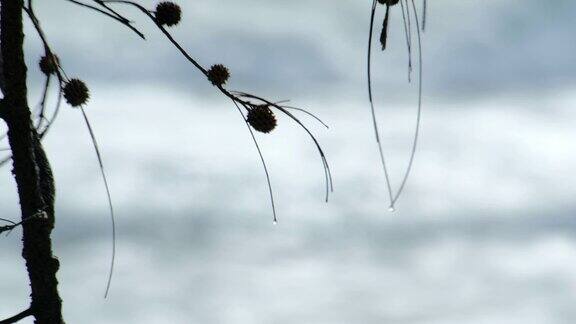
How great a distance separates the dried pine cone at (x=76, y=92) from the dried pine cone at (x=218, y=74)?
430mm

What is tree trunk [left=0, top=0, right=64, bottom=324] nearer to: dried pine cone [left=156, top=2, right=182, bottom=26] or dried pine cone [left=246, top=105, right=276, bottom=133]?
dried pine cone [left=156, top=2, right=182, bottom=26]

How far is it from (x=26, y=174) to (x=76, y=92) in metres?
0.38

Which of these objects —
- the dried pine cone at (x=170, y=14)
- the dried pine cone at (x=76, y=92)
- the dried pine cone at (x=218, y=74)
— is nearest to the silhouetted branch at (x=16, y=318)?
the dried pine cone at (x=76, y=92)

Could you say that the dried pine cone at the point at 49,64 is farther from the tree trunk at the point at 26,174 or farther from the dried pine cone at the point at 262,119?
the dried pine cone at the point at 262,119

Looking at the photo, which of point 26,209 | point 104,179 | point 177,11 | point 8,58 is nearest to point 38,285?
point 26,209

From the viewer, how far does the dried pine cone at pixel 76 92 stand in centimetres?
218

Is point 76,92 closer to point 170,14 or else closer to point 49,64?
point 49,64

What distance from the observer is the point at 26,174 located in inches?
75.1

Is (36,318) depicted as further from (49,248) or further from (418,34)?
(418,34)

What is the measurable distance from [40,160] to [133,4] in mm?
506

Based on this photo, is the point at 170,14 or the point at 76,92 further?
the point at 170,14

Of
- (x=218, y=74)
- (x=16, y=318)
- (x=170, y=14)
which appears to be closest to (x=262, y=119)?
(x=218, y=74)

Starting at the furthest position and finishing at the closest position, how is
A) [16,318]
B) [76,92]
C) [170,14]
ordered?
[170,14]
[76,92]
[16,318]

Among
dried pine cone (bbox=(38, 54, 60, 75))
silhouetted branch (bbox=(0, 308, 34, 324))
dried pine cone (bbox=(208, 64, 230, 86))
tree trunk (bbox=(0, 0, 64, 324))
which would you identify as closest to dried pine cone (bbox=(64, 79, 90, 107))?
dried pine cone (bbox=(38, 54, 60, 75))
